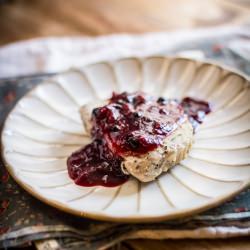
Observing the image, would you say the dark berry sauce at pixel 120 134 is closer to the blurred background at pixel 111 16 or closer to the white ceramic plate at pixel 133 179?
the white ceramic plate at pixel 133 179

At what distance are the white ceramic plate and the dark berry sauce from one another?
5cm

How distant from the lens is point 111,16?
299cm

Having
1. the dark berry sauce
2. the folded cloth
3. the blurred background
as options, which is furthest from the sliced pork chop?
the blurred background

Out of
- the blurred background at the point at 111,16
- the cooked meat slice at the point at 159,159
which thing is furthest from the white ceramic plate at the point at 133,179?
the blurred background at the point at 111,16

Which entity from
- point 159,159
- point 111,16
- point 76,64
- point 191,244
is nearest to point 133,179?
point 159,159

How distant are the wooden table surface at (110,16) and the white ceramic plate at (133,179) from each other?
0.79 metres

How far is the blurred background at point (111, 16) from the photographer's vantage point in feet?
9.17

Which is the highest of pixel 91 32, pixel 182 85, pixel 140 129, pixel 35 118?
pixel 91 32

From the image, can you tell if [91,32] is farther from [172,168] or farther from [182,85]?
[172,168]

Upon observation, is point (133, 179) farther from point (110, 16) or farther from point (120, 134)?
point (110, 16)

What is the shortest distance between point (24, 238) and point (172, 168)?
0.55 m

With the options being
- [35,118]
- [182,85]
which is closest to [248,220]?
[182,85]

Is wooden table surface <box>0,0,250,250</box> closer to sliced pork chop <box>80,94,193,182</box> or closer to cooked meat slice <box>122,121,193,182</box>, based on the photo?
sliced pork chop <box>80,94,193,182</box>

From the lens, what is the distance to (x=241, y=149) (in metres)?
1.54
